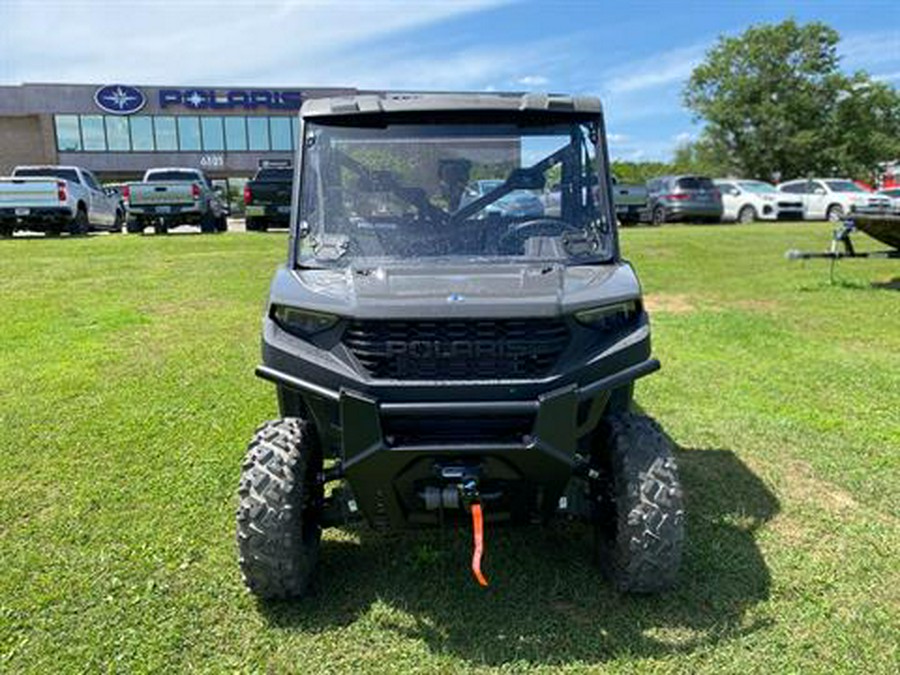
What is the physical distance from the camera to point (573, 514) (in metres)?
3.39

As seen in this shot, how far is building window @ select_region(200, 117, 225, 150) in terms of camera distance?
161 feet

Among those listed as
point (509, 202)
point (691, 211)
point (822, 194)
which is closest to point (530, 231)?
point (509, 202)

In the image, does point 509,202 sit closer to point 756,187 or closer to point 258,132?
point 756,187

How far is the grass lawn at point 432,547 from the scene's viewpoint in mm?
3047

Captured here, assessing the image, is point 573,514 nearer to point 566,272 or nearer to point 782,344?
point 566,272

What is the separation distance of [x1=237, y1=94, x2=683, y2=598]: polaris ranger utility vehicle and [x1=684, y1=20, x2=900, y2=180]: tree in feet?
158

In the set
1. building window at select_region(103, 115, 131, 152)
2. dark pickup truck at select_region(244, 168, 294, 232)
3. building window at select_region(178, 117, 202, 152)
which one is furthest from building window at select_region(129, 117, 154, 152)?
dark pickup truck at select_region(244, 168, 294, 232)

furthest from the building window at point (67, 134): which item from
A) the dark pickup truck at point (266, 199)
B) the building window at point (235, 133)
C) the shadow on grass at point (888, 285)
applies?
the shadow on grass at point (888, 285)

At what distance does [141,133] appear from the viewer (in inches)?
1906

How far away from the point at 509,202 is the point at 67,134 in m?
51.8

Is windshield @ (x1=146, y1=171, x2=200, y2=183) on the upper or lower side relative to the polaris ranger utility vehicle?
upper

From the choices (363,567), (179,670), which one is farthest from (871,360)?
(179,670)

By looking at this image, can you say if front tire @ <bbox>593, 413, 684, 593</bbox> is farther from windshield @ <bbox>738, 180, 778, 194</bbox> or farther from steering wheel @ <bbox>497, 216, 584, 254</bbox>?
windshield @ <bbox>738, 180, 778, 194</bbox>

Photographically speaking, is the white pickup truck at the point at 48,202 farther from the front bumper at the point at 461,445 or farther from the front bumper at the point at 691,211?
the front bumper at the point at 461,445
